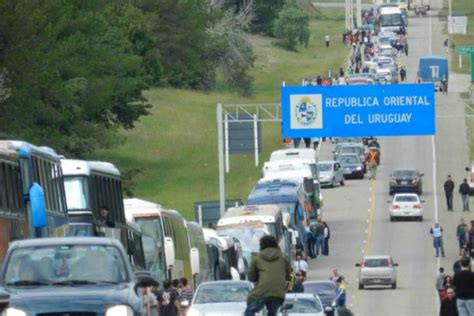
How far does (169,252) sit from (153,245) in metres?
1.04

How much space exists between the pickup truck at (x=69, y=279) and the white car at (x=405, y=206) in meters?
51.8

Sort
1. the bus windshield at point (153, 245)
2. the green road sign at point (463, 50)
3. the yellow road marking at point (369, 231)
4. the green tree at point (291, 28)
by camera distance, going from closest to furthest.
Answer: the bus windshield at point (153, 245) → the yellow road marking at point (369, 231) → the green road sign at point (463, 50) → the green tree at point (291, 28)

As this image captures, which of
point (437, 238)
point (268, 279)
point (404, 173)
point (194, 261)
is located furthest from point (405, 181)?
point (268, 279)

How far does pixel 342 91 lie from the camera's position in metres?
67.4

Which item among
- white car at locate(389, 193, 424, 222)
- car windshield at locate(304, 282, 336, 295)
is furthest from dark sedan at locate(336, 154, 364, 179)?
car windshield at locate(304, 282, 336, 295)

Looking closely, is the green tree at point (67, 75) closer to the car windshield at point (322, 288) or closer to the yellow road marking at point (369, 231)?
the yellow road marking at point (369, 231)

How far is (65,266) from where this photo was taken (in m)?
20.0

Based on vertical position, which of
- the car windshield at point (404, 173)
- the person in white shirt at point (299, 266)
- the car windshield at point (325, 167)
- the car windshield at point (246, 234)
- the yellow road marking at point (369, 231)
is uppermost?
the car windshield at point (246, 234)

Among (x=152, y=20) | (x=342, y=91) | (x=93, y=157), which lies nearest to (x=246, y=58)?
(x=152, y=20)

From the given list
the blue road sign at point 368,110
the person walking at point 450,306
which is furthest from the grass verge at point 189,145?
the person walking at point 450,306

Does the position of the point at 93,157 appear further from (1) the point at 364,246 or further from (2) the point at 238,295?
(2) the point at 238,295

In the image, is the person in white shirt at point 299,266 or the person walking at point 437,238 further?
the person walking at point 437,238

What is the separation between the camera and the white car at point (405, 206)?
71938mm

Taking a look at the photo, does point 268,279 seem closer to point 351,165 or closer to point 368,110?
point 368,110
